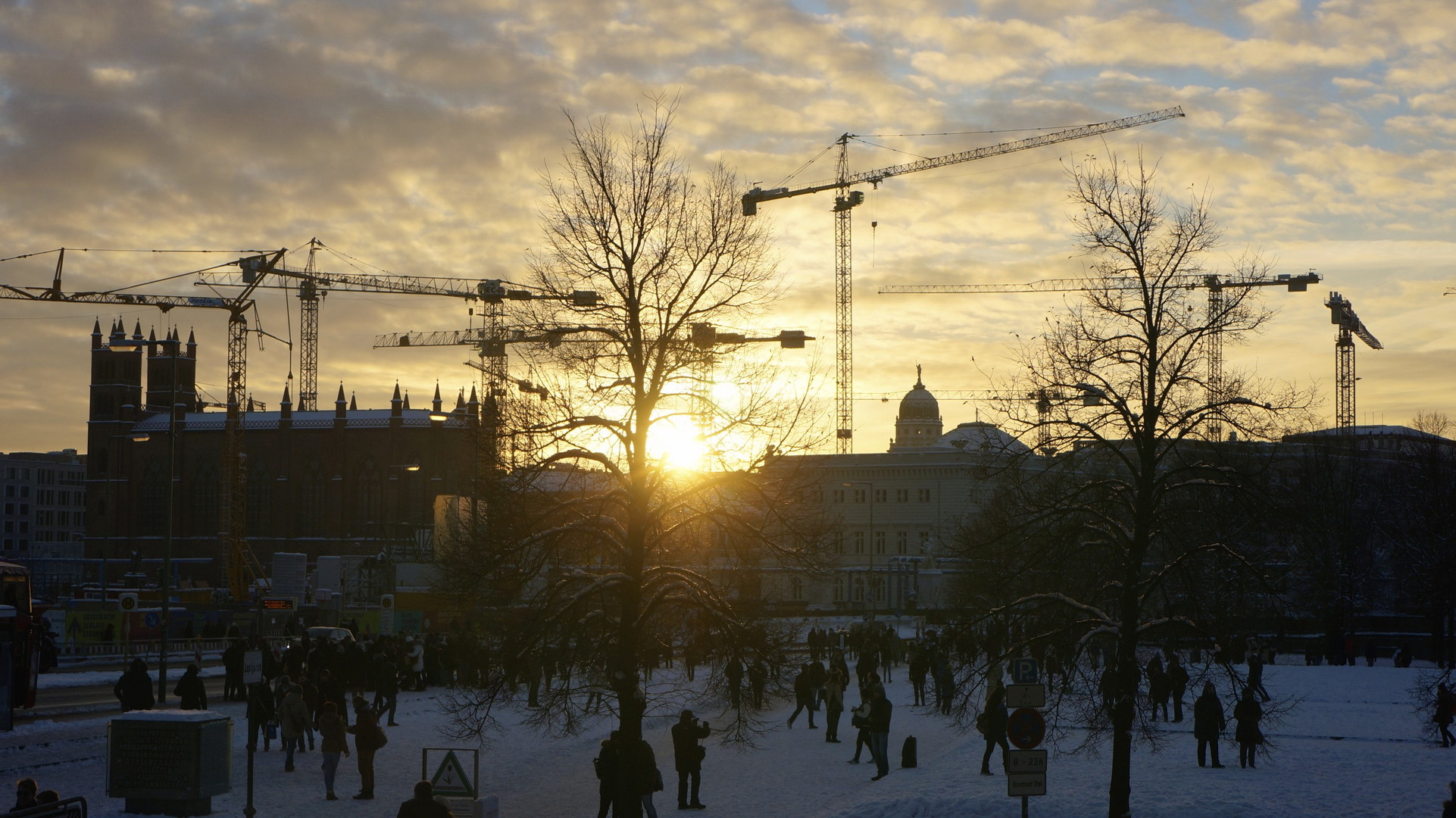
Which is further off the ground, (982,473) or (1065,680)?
(982,473)

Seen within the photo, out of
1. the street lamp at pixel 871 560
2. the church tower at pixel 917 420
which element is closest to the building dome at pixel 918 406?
the church tower at pixel 917 420

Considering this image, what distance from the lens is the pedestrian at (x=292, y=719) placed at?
24.0 metres

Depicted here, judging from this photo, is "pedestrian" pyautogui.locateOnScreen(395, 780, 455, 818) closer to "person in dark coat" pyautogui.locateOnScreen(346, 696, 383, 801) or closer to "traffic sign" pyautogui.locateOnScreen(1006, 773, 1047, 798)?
"traffic sign" pyautogui.locateOnScreen(1006, 773, 1047, 798)

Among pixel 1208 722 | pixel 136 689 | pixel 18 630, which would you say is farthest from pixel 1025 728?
pixel 18 630

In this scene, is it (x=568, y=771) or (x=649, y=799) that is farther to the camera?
(x=568, y=771)

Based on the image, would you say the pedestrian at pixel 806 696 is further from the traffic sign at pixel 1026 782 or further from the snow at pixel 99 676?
the snow at pixel 99 676

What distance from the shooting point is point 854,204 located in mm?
144375

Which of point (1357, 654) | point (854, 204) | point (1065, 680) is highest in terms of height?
point (854, 204)

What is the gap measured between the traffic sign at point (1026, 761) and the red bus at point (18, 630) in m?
19.8

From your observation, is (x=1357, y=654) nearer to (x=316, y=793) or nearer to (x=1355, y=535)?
(x=1355, y=535)

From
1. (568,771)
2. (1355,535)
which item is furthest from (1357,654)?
(568,771)

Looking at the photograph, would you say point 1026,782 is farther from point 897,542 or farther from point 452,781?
point 897,542

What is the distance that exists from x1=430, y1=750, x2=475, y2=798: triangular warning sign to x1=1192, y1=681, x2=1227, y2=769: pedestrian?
13.7 m

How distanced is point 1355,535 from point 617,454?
5962 centimetres
